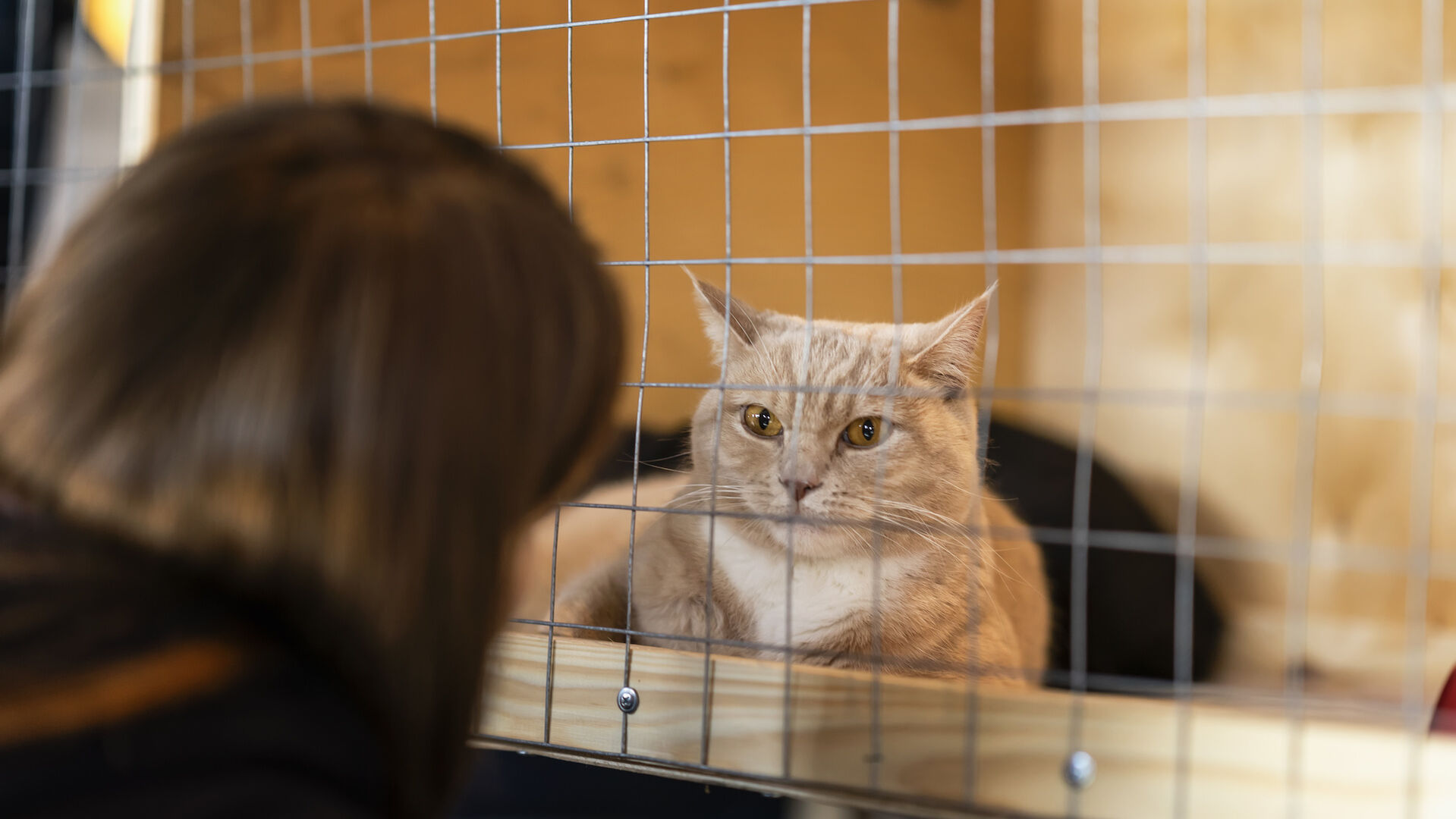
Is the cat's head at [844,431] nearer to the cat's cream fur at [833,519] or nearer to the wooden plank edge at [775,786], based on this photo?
the cat's cream fur at [833,519]

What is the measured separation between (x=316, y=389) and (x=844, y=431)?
629 mm

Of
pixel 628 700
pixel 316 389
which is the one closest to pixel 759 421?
pixel 628 700

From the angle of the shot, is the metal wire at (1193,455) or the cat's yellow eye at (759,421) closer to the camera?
the metal wire at (1193,455)

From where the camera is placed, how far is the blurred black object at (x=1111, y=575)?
1.78 metres

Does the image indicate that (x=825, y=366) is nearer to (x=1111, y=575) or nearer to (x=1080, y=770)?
(x=1080, y=770)

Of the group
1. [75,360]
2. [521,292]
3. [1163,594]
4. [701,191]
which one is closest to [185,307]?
[75,360]

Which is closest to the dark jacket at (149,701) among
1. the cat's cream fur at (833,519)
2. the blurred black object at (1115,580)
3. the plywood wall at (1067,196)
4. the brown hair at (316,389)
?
the brown hair at (316,389)

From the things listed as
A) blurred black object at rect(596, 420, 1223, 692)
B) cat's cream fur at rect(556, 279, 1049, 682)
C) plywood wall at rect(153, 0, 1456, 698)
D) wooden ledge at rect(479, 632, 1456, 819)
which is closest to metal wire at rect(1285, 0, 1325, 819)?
wooden ledge at rect(479, 632, 1456, 819)

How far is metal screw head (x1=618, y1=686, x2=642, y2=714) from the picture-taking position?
78 centimetres

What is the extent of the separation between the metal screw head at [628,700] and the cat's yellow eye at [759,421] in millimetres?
357

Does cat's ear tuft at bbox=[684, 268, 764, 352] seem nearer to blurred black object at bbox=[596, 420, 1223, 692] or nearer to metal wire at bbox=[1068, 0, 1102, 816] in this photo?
metal wire at bbox=[1068, 0, 1102, 816]

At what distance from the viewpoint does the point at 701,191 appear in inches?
73.7

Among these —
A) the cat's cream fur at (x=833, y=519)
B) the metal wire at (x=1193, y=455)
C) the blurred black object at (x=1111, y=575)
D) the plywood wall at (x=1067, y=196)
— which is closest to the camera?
the metal wire at (x=1193, y=455)

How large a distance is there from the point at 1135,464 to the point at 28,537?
2074 millimetres
